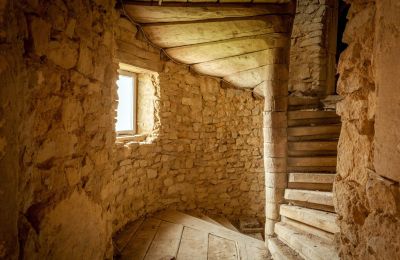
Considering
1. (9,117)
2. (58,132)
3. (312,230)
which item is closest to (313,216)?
(312,230)

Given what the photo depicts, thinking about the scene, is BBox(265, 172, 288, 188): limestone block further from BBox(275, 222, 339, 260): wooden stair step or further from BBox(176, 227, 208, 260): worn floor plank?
BBox(176, 227, 208, 260): worn floor plank

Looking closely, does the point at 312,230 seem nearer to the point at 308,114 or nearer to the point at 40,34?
the point at 308,114

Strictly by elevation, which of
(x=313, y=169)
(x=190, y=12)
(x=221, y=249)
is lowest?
(x=221, y=249)

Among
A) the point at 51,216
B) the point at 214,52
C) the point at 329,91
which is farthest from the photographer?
the point at 329,91

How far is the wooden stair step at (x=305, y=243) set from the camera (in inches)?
102

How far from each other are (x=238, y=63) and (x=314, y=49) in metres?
1.95

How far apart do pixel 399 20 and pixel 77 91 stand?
1.58 m

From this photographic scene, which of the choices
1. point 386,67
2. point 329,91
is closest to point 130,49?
point 386,67

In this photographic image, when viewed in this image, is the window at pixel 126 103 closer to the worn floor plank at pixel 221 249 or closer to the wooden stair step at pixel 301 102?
the worn floor plank at pixel 221 249

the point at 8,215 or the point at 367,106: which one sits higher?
the point at 367,106

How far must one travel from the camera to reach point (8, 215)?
3.46 feet

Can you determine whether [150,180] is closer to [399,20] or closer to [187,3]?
[187,3]

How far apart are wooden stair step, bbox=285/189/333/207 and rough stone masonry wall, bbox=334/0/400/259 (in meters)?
1.75

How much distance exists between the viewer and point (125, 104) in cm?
391
